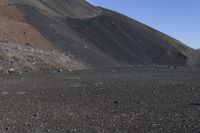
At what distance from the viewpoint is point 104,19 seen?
71188mm

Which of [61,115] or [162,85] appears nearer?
[61,115]

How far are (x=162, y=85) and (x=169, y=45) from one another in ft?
162

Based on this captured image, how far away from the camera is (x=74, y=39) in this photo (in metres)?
53.6

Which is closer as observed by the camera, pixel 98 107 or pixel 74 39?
pixel 98 107

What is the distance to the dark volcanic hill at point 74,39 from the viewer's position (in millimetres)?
38156

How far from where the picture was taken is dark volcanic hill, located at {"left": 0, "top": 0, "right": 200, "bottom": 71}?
38156 millimetres

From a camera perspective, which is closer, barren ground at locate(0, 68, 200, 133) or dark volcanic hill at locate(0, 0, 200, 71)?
barren ground at locate(0, 68, 200, 133)

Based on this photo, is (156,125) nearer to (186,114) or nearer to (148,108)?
(186,114)

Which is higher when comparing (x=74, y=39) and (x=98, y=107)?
(x=98, y=107)

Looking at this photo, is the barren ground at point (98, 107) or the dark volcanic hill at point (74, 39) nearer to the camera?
the barren ground at point (98, 107)

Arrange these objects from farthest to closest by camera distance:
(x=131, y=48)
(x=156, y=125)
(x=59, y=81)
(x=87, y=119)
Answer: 1. (x=131, y=48)
2. (x=59, y=81)
3. (x=87, y=119)
4. (x=156, y=125)

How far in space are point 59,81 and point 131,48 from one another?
37735 millimetres

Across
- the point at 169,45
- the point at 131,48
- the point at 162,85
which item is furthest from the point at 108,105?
the point at 169,45

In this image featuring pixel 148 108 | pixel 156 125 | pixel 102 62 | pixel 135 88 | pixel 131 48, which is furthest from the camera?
pixel 131 48
